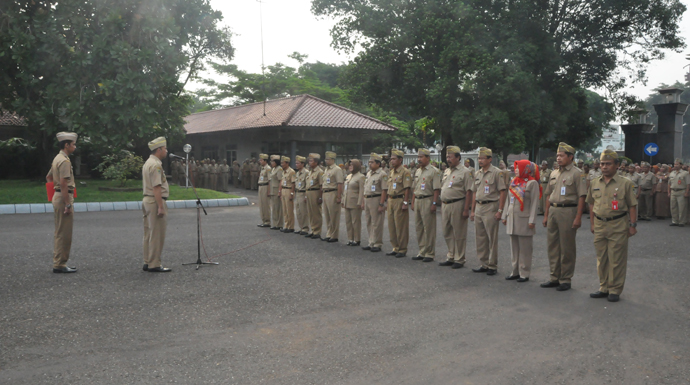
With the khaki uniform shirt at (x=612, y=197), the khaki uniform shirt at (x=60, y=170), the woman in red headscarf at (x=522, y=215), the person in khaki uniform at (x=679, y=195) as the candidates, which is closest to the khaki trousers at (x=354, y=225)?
the woman in red headscarf at (x=522, y=215)

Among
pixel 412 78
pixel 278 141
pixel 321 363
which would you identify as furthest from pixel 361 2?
pixel 321 363

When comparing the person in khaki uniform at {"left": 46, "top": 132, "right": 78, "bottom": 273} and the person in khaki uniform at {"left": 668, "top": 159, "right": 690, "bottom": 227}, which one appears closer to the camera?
the person in khaki uniform at {"left": 46, "top": 132, "right": 78, "bottom": 273}

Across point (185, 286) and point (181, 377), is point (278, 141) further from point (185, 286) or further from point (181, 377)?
point (181, 377)

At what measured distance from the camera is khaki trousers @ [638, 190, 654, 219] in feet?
56.3

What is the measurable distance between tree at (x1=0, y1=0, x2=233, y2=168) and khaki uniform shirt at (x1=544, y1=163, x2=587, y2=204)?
1481 cm

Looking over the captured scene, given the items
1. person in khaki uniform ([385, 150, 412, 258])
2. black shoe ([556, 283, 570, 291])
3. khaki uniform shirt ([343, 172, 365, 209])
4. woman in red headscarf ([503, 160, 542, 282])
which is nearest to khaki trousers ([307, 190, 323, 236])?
khaki uniform shirt ([343, 172, 365, 209])

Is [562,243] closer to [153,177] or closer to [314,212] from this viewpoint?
[153,177]

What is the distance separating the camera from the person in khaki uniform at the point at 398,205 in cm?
982

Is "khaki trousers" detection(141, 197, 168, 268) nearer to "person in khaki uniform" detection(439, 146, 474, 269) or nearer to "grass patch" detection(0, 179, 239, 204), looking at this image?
"person in khaki uniform" detection(439, 146, 474, 269)

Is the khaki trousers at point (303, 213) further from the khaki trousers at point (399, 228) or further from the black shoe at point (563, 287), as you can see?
the black shoe at point (563, 287)

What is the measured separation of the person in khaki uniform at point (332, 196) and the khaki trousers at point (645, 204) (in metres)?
10.7

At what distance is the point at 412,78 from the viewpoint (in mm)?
22766

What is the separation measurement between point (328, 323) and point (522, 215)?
352 centimetres

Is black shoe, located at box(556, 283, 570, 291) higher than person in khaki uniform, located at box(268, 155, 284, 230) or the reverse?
the reverse
